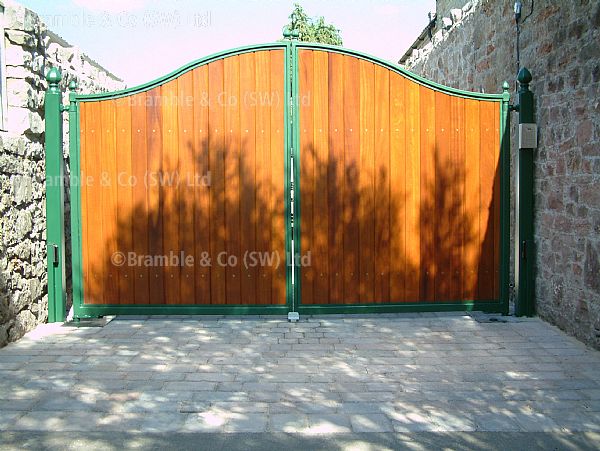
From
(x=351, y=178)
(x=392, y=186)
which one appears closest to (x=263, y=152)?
(x=351, y=178)

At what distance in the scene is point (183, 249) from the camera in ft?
19.7

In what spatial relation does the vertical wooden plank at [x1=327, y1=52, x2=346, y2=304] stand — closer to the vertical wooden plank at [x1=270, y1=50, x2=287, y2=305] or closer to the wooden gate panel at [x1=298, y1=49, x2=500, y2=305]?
the wooden gate panel at [x1=298, y1=49, x2=500, y2=305]

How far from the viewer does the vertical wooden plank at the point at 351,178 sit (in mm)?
6004

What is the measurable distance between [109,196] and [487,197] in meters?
3.50

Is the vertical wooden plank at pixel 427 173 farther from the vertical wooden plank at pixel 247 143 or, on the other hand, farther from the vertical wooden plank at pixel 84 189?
the vertical wooden plank at pixel 84 189

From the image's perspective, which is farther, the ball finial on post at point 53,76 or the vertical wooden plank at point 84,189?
the vertical wooden plank at point 84,189

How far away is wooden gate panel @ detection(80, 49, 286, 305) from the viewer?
597cm

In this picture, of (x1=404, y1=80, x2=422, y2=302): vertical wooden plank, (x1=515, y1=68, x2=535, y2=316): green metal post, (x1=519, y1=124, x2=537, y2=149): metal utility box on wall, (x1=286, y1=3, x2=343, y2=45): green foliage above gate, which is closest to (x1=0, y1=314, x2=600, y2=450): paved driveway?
(x1=515, y1=68, x2=535, y2=316): green metal post

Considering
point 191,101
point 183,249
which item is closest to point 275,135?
point 191,101

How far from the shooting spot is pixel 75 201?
19.6 feet

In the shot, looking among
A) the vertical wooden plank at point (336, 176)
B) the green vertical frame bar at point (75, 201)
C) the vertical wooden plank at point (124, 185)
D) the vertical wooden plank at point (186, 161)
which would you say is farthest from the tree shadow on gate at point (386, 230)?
the green vertical frame bar at point (75, 201)

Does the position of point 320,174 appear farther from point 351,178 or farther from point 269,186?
point 269,186

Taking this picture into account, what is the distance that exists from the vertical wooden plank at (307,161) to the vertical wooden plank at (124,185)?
5.12 feet

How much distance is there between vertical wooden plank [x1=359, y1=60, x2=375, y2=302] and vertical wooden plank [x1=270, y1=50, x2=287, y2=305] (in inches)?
28.3
